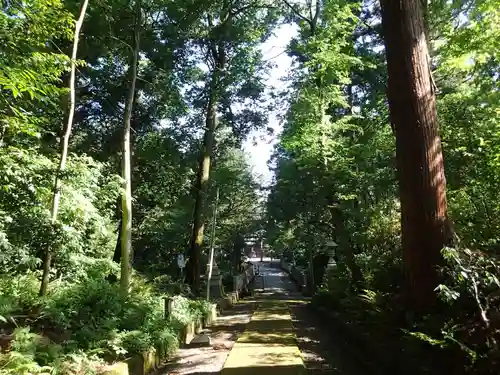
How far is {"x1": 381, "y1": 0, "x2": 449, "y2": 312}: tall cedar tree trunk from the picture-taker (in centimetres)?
525

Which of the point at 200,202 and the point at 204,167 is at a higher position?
the point at 204,167

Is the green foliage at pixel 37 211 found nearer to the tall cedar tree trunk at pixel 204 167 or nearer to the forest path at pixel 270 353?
the forest path at pixel 270 353

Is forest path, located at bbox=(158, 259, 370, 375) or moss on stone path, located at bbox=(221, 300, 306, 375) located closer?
moss on stone path, located at bbox=(221, 300, 306, 375)

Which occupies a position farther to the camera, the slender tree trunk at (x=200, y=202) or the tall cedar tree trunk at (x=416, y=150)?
the slender tree trunk at (x=200, y=202)

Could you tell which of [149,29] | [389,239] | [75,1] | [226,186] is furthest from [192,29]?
[389,239]

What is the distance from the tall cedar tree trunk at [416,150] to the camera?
525 cm

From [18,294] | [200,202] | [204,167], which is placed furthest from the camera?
[204,167]

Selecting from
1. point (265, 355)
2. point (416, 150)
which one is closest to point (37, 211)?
point (265, 355)

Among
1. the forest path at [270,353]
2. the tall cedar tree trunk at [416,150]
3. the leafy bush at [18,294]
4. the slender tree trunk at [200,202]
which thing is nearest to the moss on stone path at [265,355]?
the forest path at [270,353]

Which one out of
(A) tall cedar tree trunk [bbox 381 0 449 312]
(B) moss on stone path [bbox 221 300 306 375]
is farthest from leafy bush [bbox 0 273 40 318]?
(A) tall cedar tree trunk [bbox 381 0 449 312]

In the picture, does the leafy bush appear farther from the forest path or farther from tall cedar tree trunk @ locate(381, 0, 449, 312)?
tall cedar tree trunk @ locate(381, 0, 449, 312)

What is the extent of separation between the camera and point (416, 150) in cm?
551

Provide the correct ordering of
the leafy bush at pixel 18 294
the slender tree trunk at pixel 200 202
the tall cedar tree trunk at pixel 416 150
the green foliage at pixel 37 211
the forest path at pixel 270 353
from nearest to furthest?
1. the tall cedar tree trunk at pixel 416 150
2. the forest path at pixel 270 353
3. the leafy bush at pixel 18 294
4. the green foliage at pixel 37 211
5. the slender tree trunk at pixel 200 202

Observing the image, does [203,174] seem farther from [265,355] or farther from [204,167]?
[265,355]
